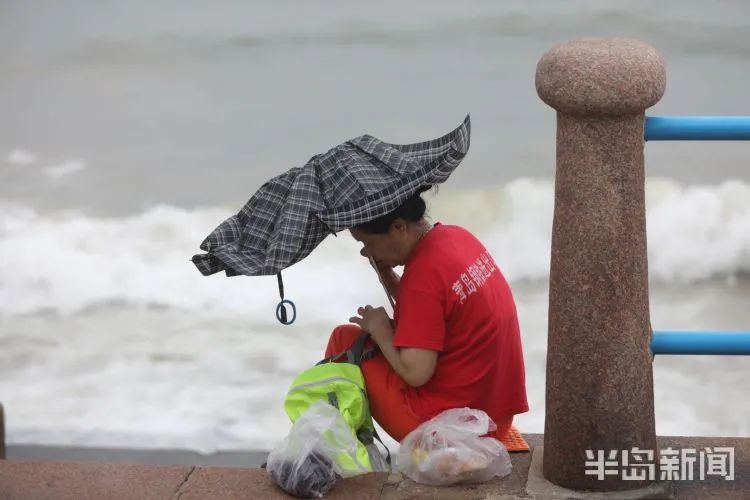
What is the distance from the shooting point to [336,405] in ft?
11.8

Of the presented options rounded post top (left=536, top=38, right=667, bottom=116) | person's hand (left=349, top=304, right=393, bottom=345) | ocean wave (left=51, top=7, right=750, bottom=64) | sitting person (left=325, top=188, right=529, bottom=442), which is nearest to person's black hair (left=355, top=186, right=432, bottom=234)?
sitting person (left=325, top=188, right=529, bottom=442)

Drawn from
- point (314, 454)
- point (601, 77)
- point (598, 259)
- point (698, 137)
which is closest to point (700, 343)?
point (598, 259)

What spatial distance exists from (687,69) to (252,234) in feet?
23.5

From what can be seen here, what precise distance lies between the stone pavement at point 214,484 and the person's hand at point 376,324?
38 centimetres

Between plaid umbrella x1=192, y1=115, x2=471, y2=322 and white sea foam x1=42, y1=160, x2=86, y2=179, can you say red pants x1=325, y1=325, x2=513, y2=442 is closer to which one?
plaid umbrella x1=192, y1=115, x2=471, y2=322

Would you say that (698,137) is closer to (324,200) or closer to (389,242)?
(389,242)

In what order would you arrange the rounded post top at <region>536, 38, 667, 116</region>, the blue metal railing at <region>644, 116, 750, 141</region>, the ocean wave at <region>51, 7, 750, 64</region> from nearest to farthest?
1. the rounded post top at <region>536, 38, 667, 116</region>
2. the blue metal railing at <region>644, 116, 750, 141</region>
3. the ocean wave at <region>51, 7, 750, 64</region>

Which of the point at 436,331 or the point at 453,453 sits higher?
the point at 436,331

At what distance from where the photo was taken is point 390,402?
12.0 feet

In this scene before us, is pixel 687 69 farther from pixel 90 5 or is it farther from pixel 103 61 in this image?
pixel 90 5

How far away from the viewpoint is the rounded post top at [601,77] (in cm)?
308

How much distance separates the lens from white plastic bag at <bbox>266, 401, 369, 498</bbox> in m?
3.36

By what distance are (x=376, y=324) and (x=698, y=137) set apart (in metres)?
1.00

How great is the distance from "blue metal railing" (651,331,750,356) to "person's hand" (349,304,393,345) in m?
0.73
